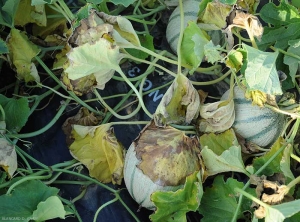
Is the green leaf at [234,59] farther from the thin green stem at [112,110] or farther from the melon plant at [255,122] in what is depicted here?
the thin green stem at [112,110]

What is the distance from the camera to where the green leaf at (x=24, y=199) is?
1.06 m

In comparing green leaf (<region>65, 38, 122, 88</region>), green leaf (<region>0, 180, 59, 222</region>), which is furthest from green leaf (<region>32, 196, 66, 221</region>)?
green leaf (<region>65, 38, 122, 88</region>)

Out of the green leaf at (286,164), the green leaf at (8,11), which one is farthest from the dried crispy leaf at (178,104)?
the green leaf at (8,11)

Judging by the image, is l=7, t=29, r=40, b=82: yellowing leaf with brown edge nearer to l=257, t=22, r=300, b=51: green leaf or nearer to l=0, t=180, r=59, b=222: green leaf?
l=0, t=180, r=59, b=222: green leaf

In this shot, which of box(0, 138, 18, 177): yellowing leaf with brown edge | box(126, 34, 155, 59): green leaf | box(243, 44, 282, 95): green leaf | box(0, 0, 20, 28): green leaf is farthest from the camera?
box(126, 34, 155, 59): green leaf

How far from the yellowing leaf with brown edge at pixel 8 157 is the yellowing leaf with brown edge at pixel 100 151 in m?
0.16

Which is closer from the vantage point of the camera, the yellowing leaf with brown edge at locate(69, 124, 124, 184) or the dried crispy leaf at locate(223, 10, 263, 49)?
the dried crispy leaf at locate(223, 10, 263, 49)

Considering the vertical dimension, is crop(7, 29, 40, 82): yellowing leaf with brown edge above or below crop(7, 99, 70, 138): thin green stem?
above

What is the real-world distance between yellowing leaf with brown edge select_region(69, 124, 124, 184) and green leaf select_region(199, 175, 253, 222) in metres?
0.22

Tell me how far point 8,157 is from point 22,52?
0.30 meters

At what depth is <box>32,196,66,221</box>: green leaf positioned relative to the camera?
1011 mm

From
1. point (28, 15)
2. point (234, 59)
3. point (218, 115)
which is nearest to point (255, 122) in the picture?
point (218, 115)

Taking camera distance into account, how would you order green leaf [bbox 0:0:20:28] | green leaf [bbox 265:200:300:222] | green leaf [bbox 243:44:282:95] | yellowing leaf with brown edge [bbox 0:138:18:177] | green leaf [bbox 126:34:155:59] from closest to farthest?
green leaf [bbox 265:200:300:222]
green leaf [bbox 243:44:282:95]
yellowing leaf with brown edge [bbox 0:138:18:177]
green leaf [bbox 0:0:20:28]
green leaf [bbox 126:34:155:59]

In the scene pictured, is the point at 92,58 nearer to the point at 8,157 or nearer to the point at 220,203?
the point at 8,157
